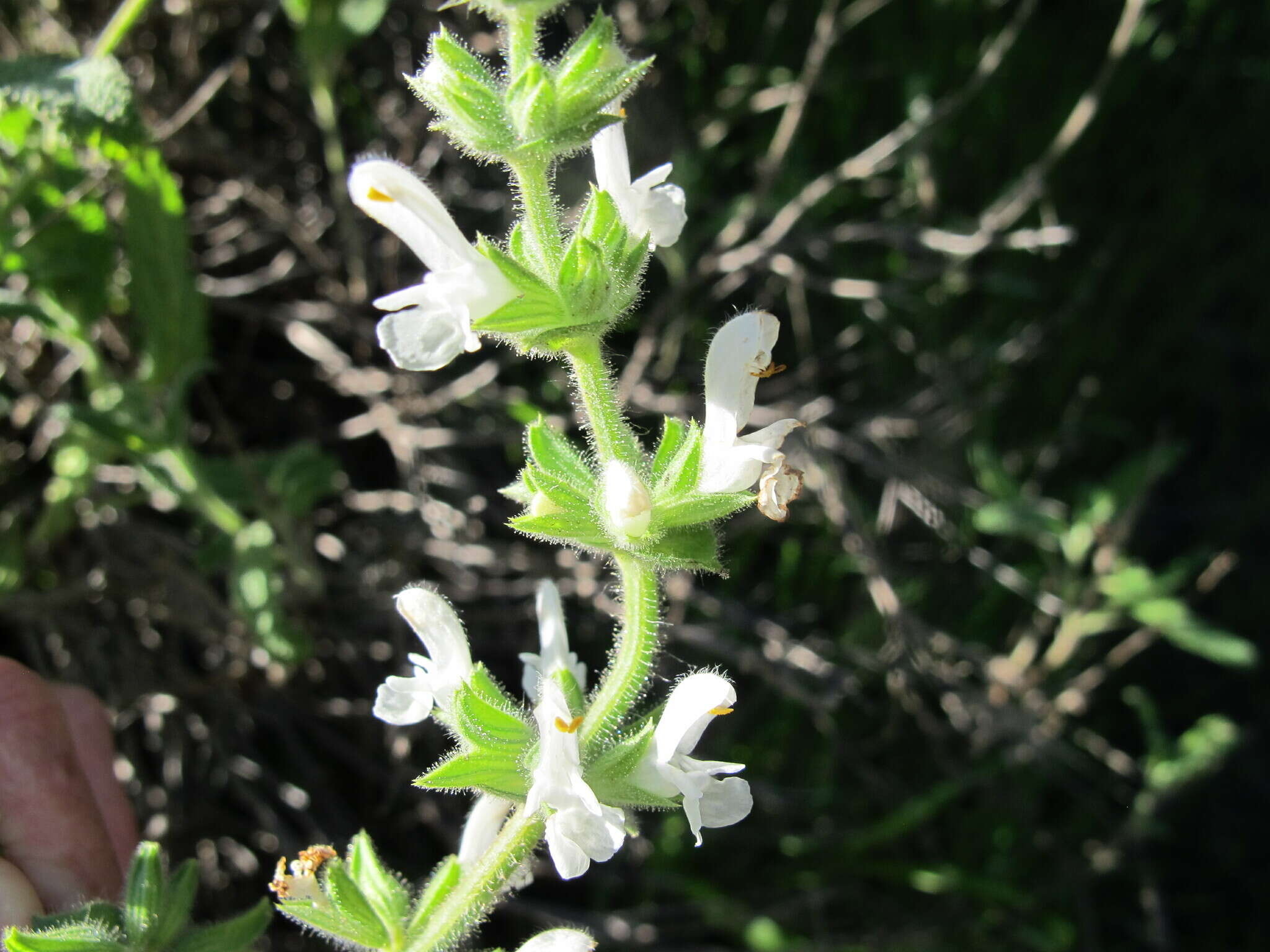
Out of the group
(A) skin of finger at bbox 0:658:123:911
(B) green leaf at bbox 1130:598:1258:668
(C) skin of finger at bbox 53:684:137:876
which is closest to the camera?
(A) skin of finger at bbox 0:658:123:911

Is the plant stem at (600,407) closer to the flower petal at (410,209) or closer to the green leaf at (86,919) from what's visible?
the flower petal at (410,209)

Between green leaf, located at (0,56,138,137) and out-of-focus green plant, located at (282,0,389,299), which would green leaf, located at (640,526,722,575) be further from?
out-of-focus green plant, located at (282,0,389,299)

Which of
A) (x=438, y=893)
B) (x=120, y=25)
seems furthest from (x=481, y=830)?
(x=120, y=25)

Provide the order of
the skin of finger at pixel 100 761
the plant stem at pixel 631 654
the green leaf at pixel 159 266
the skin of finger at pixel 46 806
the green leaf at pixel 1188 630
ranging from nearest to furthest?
the plant stem at pixel 631 654
the skin of finger at pixel 46 806
the skin of finger at pixel 100 761
the green leaf at pixel 159 266
the green leaf at pixel 1188 630

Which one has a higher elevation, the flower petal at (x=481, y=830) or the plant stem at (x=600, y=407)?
the plant stem at (x=600, y=407)

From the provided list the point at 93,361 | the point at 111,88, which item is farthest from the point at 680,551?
the point at 93,361

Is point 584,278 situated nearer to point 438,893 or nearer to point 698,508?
point 698,508

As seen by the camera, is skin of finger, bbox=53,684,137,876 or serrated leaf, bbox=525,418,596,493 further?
skin of finger, bbox=53,684,137,876

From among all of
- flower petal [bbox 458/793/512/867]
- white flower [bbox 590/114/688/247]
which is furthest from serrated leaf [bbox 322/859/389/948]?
white flower [bbox 590/114/688/247]

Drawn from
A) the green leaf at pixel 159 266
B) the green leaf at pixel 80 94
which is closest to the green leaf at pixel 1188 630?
the green leaf at pixel 159 266
